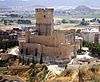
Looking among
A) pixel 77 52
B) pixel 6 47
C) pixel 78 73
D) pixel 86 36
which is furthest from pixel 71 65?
pixel 86 36

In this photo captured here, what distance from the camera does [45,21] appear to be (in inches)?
1586

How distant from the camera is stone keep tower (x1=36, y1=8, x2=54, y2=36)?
40.2 meters

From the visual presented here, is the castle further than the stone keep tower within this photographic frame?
No

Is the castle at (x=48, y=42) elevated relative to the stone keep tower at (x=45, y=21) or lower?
lower

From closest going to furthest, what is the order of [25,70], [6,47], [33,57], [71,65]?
1. [71,65]
2. [25,70]
3. [33,57]
4. [6,47]

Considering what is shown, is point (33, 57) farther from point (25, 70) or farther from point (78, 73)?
point (78, 73)

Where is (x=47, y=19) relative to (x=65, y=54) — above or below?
above

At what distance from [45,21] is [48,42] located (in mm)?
3235

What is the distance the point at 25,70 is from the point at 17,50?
22.6 ft

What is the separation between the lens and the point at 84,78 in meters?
29.2

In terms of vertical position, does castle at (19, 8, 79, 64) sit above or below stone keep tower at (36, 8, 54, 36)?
below

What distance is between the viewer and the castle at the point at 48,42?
35938 millimetres

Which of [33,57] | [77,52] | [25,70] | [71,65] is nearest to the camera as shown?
[71,65]

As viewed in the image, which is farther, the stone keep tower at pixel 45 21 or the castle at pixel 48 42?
the stone keep tower at pixel 45 21
